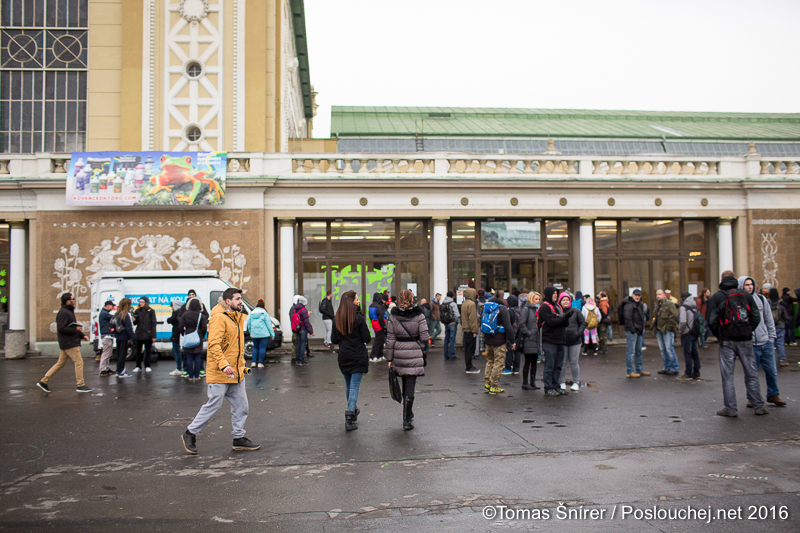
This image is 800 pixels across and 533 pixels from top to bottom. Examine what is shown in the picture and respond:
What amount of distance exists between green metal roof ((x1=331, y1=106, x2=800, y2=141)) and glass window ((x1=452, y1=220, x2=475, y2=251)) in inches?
312

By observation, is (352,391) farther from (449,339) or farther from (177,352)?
(449,339)

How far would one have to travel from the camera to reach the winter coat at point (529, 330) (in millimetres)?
11641

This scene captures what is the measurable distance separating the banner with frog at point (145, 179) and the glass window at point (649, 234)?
1408 centimetres

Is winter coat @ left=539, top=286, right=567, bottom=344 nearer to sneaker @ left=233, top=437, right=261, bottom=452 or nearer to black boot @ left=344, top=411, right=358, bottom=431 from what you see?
black boot @ left=344, top=411, right=358, bottom=431

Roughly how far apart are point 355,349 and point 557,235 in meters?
15.7

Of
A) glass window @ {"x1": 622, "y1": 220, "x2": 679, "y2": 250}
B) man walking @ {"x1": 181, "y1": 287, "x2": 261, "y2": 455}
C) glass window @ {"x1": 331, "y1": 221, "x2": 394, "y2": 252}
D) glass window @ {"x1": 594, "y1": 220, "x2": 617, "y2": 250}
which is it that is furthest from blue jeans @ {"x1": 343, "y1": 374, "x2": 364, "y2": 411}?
glass window @ {"x1": 622, "y1": 220, "x2": 679, "y2": 250}

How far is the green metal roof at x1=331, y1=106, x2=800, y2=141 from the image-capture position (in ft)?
98.6

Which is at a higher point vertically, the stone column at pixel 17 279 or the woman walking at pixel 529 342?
the stone column at pixel 17 279

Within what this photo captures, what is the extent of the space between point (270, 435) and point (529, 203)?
15686 millimetres

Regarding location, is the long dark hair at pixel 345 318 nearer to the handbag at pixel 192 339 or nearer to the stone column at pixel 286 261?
the handbag at pixel 192 339

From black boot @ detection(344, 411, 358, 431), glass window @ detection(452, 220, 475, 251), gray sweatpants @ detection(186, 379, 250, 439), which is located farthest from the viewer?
glass window @ detection(452, 220, 475, 251)

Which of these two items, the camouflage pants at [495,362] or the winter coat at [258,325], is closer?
the camouflage pants at [495,362]

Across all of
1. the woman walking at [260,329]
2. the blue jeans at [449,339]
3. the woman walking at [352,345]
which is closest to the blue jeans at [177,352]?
the woman walking at [260,329]

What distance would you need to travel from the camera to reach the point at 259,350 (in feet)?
52.6
